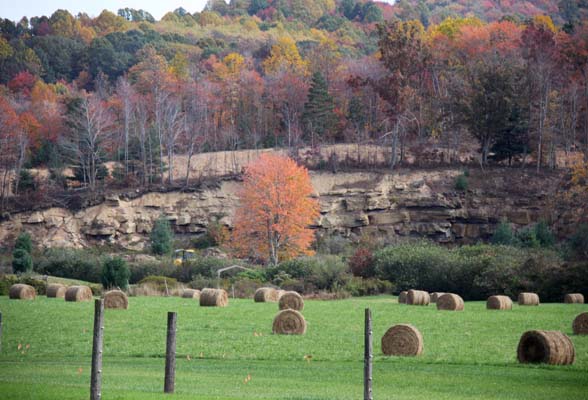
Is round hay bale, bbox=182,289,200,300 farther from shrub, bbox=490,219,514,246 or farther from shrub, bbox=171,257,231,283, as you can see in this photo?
shrub, bbox=490,219,514,246

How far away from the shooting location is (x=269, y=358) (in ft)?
76.4

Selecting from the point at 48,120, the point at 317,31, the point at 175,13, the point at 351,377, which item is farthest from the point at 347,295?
the point at 175,13

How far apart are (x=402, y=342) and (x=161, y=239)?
51976mm

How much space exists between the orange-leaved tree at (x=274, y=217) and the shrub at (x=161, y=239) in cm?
521

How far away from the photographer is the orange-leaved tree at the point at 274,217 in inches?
2916

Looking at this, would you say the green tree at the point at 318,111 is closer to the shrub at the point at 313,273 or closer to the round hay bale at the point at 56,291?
the shrub at the point at 313,273

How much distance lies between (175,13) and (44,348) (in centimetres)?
17021

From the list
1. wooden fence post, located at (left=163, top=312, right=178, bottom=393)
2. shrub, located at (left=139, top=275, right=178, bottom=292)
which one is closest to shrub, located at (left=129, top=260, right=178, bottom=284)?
shrub, located at (left=139, top=275, right=178, bottom=292)

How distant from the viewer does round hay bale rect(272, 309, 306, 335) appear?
2825 cm

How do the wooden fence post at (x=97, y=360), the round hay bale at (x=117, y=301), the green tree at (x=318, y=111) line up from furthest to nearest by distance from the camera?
the green tree at (x=318, y=111) < the round hay bale at (x=117, y=301) < the wooden fence post at (x=97, y=360)

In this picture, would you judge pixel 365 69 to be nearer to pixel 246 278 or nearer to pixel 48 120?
pixel 48 120

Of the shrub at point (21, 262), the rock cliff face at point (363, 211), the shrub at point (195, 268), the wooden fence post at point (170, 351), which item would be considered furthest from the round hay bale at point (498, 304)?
the rock cliff face at point (363, 211)

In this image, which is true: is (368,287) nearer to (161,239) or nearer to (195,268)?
(195,268)

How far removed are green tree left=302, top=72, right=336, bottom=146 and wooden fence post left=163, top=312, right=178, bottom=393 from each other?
76.6m
